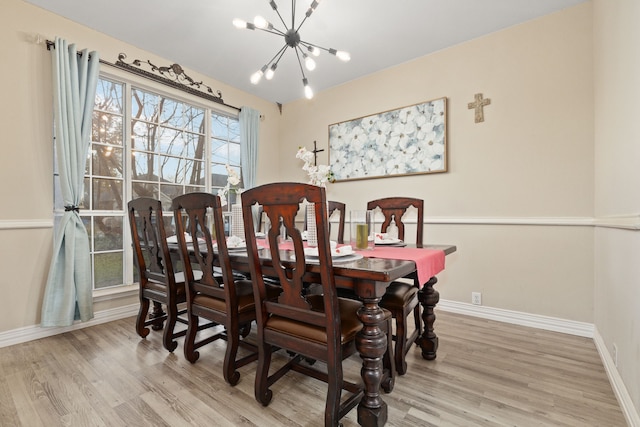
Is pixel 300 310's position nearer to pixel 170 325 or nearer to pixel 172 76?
pixel 170 325

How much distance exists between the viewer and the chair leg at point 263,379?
4.72 ft

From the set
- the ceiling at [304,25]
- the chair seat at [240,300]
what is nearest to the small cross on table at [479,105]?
the ceiling at [304,25]

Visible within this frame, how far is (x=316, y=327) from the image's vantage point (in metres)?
1.32

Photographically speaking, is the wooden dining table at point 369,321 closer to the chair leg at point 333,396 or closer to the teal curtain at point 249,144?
the chair leg at point 333,396

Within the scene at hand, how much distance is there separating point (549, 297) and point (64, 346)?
3834 millimetres

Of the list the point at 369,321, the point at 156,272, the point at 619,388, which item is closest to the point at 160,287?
the point at 156,272

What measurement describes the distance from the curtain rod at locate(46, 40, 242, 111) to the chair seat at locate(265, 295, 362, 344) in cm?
290

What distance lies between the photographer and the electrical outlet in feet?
9.04

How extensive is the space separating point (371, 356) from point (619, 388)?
4.40 ft

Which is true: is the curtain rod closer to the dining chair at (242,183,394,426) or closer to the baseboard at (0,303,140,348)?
the baseboard at (0,303,140,348)

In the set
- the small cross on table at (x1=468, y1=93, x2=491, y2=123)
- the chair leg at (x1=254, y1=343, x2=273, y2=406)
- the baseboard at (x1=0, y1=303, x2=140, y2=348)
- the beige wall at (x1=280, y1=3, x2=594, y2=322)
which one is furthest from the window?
the small cross on table at (x1=468, y1=93, x2=491, y2=123)

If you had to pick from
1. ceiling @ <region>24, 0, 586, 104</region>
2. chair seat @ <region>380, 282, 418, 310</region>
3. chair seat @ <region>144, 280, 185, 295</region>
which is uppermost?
ceiling @ <region>24, 0, 586, 104</region>

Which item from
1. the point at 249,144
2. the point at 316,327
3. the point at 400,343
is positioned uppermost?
the point at 249,144

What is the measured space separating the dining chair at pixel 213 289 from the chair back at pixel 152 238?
0.57 ft
